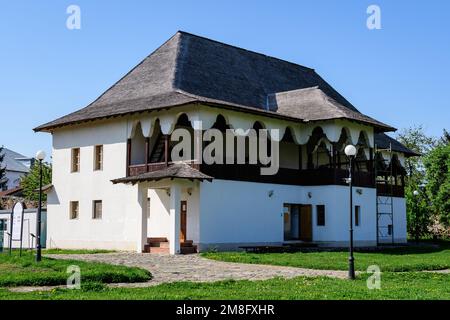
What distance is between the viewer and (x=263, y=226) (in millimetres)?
30641

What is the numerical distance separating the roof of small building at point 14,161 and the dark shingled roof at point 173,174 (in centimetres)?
6433

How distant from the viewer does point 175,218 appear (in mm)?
26734

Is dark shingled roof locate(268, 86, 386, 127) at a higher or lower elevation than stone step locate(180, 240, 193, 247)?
higher

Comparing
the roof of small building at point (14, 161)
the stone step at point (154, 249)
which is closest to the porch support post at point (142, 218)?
the stone step at point (154, 249)

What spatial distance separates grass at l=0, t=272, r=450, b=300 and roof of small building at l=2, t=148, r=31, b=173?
78.6 meters

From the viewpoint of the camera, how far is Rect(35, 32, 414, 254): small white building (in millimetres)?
28359

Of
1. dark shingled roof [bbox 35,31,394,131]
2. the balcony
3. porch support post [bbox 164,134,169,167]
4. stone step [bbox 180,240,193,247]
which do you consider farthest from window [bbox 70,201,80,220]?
stone step [bbox 180,240,193,247]

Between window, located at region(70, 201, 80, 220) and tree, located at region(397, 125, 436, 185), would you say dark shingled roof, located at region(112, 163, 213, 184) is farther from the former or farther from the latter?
tree, located at region(397, 125, 436, 185)

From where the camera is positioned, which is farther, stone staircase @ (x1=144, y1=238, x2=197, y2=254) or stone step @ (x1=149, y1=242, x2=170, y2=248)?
stone step @ (x1=149, y1=242, x2=170, y2=248)

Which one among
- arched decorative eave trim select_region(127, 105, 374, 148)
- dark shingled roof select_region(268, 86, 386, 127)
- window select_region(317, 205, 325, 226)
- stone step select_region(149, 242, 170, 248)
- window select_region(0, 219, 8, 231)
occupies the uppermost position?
dark shingled roof select_region(268, 86, 386, 127)

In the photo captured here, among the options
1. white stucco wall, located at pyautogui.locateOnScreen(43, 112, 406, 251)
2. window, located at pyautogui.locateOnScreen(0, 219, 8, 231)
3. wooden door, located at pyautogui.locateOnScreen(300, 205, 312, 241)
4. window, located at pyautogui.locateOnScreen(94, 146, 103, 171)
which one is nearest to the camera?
white stucco wall, located at pyautogui.locateOnScreen(43, 112, 406, 251)

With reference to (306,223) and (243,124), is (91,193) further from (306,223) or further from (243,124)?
(306,223)

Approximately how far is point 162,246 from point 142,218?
5.51 ft

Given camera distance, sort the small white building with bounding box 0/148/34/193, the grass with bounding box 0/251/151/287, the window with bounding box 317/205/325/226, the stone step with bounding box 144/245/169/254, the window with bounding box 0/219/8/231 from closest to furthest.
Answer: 1. the grass with bounding box 0/251/151/287
2. the stone step with bounding box 144/245/169/254
3. the window with bounding box 317/205/325/226
4. the window with bounding box 0/219/8/231
5. the small white building with bounding box 0/148/34/193
